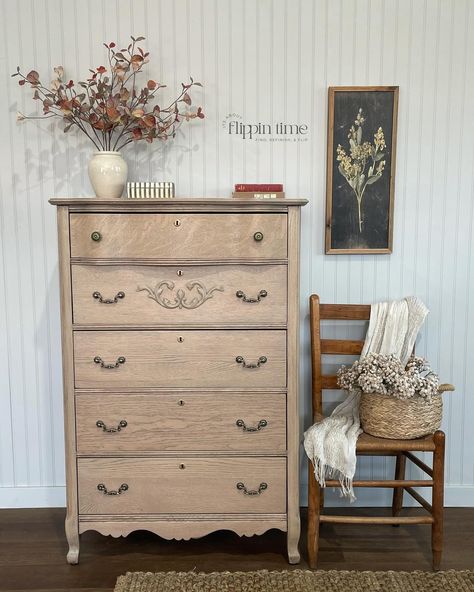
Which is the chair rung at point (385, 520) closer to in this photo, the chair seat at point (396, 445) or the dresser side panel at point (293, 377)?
the dresser side panel at point (293, 377)

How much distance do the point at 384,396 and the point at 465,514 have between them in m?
0.94

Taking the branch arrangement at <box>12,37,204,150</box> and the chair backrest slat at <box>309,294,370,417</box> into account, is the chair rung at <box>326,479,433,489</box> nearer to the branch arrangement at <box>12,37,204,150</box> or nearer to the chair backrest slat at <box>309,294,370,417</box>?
the chair backrest slat at <box>309,294,370,417</box>

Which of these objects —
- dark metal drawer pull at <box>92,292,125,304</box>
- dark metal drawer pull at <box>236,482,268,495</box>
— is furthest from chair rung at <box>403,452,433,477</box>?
dark metal drawer pull at <box>92,292,125,304</box>

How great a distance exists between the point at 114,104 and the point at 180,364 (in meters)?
1.11

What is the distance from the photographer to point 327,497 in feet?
8.78

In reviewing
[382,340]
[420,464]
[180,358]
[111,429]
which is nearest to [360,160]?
[382,340]

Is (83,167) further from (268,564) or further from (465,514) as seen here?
(465,514)

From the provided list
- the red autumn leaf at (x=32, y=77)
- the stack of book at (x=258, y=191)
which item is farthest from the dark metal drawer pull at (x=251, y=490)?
the red autumn leaf at (x=32, y=77)

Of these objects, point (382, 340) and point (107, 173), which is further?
point (382, 340)

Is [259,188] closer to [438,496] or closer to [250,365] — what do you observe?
[250,365]

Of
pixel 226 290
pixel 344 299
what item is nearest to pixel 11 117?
pixel 226 290

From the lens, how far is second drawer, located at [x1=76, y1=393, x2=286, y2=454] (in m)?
2.14

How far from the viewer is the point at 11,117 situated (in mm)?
2527

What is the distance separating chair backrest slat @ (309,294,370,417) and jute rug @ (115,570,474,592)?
0.66m
